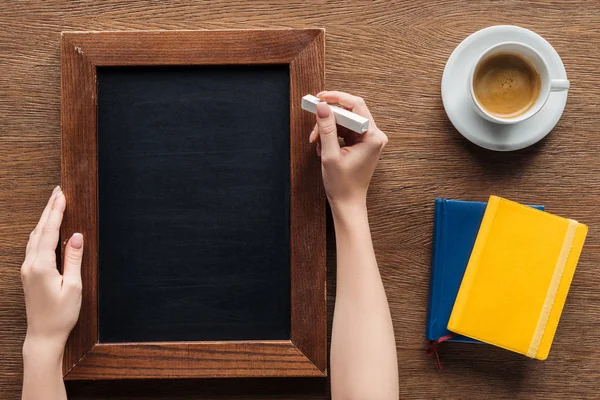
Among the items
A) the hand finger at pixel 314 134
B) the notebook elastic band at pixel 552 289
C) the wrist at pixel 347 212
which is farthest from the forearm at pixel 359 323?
the notebook elastic band at pixel 552 289

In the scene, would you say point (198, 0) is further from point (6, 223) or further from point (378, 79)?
point (6, 223)

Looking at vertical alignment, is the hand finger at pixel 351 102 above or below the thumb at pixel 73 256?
above

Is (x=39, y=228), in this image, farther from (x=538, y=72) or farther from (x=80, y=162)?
(x=538, y=72)

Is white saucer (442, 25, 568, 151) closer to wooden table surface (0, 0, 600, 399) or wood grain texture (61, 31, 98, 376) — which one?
wooden table surface (0, 0, 600, 399)

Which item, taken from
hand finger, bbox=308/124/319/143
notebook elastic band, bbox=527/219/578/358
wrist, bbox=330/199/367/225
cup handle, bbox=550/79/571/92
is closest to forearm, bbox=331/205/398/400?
wrist, bbox=330/199/367/225

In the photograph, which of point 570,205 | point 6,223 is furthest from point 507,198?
Answer: point 6,223

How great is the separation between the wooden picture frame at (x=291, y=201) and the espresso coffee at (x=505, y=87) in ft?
0.77

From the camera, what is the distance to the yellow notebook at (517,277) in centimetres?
82

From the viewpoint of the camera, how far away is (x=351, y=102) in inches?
31.4

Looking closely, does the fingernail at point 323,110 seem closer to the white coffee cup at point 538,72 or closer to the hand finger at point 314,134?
the hand finger at point 314,134

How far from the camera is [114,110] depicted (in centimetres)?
80

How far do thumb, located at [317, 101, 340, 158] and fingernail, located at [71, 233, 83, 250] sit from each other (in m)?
0.36

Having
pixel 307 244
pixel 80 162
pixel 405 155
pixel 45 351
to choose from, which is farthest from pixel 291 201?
pixel 45 351

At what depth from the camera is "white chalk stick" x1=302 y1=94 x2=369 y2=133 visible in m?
0.75
